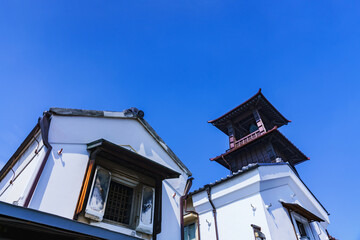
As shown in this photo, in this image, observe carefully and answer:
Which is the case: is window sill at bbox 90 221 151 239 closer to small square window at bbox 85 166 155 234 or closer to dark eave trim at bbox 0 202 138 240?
small square window at bbox 85 166 155 234

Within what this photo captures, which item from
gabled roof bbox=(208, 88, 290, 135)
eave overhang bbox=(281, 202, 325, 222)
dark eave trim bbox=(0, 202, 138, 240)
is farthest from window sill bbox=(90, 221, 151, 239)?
gabled roof bbox=(208, 88, 290, 135)

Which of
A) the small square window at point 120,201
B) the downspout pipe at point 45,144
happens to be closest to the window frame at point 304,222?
the small square window at point 120,201

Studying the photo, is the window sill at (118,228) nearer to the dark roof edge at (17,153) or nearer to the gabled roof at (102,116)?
the gabled roof at (102,116)

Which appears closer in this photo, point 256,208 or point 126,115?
point 126,115

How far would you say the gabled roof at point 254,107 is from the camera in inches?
879

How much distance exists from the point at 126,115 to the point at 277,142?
15391 mm

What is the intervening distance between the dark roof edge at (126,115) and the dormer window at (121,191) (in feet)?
4.70

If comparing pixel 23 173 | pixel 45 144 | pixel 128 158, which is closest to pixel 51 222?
pixel 45 144

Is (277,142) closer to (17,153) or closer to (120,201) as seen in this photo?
(120,201)

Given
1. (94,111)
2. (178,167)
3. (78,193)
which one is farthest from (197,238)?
(94,111)

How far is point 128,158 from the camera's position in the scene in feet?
24.8

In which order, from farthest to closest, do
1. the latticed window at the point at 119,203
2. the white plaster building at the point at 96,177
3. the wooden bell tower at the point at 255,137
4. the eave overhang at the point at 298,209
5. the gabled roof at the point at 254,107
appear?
the gabled roof at the point at 254,107 < the wooden bell tower at the point at 255,137 < the eave overhang at the point at 298,209 < the latticed window at the point at 119,203 < the white plaster building at the point at 96,177

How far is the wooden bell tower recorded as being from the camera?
18.8 m

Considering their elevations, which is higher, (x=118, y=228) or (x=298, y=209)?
(x=298, y=209)
